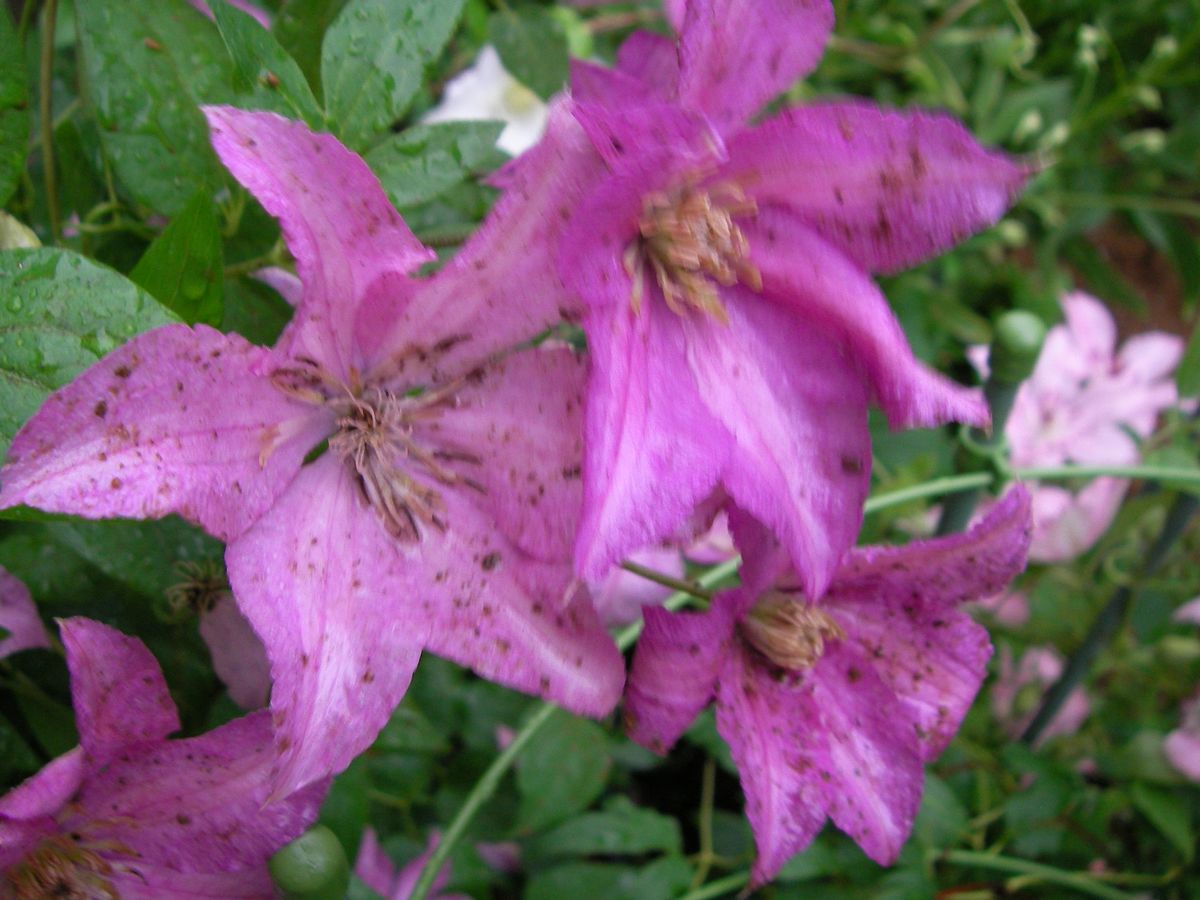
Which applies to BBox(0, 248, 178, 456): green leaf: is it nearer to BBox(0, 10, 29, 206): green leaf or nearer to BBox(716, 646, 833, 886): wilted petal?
BBox(0, 10, 29, 206): green leaf

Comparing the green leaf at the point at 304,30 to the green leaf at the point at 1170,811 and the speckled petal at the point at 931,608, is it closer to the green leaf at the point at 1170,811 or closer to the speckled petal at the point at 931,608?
the speckled petal at the point at 931,608

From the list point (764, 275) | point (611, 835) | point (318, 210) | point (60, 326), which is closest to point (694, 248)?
point (764, 275)

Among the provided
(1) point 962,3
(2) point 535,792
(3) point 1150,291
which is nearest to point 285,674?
(2) point 535,792

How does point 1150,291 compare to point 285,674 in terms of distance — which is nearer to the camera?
point 285,674

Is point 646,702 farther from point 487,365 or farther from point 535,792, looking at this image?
point 535,792

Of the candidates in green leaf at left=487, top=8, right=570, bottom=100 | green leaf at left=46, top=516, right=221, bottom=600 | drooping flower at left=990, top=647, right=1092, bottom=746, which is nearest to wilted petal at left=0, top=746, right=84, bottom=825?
green leaf at left=46, top=516, right=221, bottom=600
